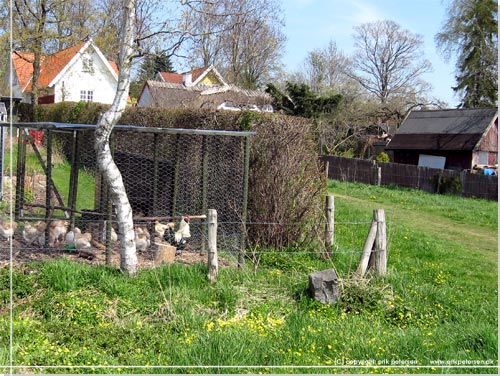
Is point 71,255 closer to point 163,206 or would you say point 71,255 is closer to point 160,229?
point 160,229

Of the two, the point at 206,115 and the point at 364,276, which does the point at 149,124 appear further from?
the point at 364,276

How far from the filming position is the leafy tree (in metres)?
25.7

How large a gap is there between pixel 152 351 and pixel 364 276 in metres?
3.22

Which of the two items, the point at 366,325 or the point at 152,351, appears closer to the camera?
the point at 152,351

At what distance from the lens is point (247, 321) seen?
5582mm

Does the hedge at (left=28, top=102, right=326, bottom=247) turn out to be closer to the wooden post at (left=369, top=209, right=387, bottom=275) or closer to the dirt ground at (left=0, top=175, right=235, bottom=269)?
the dirt ground at (left=0, top=175, right=235, bottom=269)

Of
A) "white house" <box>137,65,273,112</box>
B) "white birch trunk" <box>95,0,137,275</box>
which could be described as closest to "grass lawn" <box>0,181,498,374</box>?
"white birch trunk" <box>95,0,137,275</box>

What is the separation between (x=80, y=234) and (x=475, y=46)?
93.3ft

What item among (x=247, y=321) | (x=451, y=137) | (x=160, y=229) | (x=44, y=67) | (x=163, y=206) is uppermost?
(x=44, y=67)

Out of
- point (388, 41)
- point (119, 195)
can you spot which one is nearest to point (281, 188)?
point (119, 195)

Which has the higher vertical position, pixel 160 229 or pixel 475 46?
pixel 475 46

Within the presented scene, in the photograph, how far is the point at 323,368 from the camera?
4570mm

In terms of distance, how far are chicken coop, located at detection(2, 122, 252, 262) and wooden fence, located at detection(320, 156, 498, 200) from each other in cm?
1362

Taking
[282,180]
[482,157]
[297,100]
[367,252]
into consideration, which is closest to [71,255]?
[282,180]
